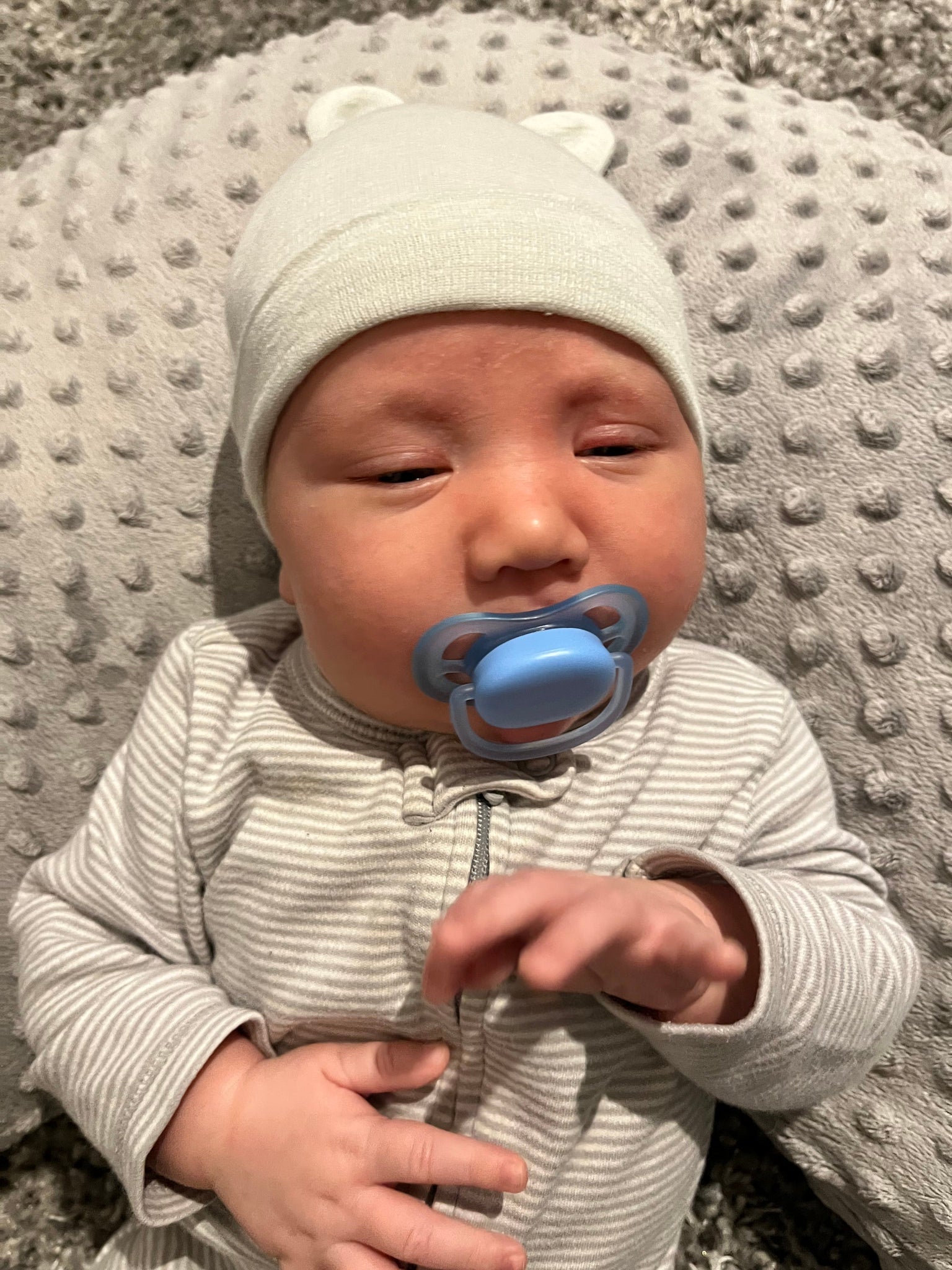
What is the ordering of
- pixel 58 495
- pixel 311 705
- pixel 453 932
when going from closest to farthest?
→ pixel 453 932, pixel 311 705, pixel 58 495

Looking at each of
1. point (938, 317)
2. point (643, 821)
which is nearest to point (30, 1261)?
point (643, 821)

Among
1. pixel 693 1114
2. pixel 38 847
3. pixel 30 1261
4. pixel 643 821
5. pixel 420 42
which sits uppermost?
pixel 420 42

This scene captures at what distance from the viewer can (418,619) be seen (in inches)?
21.7

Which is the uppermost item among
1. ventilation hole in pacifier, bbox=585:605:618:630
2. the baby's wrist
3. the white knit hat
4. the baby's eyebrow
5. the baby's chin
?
the white knit hat

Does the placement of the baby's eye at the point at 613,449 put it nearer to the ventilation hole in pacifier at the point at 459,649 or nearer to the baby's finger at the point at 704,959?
the ventilation hole in pacifier at the point at 459,649

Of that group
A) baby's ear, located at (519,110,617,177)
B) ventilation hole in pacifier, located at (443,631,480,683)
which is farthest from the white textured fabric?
baby's ear, located at (519,110,617,177)

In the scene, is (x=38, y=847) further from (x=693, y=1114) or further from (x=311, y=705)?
(x=693, y=1114)

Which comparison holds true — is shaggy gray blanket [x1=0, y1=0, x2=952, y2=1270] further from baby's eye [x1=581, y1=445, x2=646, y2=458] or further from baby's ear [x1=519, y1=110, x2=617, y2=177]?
baby's eye [x1=581, y1=445, x2=646, y2=458]

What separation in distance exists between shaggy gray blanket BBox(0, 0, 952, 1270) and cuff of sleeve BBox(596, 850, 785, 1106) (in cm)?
33

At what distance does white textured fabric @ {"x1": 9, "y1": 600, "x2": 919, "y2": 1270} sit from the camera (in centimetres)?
63

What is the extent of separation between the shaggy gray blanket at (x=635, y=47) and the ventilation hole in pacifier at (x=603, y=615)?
585 mm

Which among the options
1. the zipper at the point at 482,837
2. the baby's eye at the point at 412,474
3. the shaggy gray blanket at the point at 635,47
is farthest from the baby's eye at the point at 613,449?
the shaggy gray blanket at the point at 635,47

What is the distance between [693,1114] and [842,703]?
34cm

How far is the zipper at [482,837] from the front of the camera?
25.0 inches
